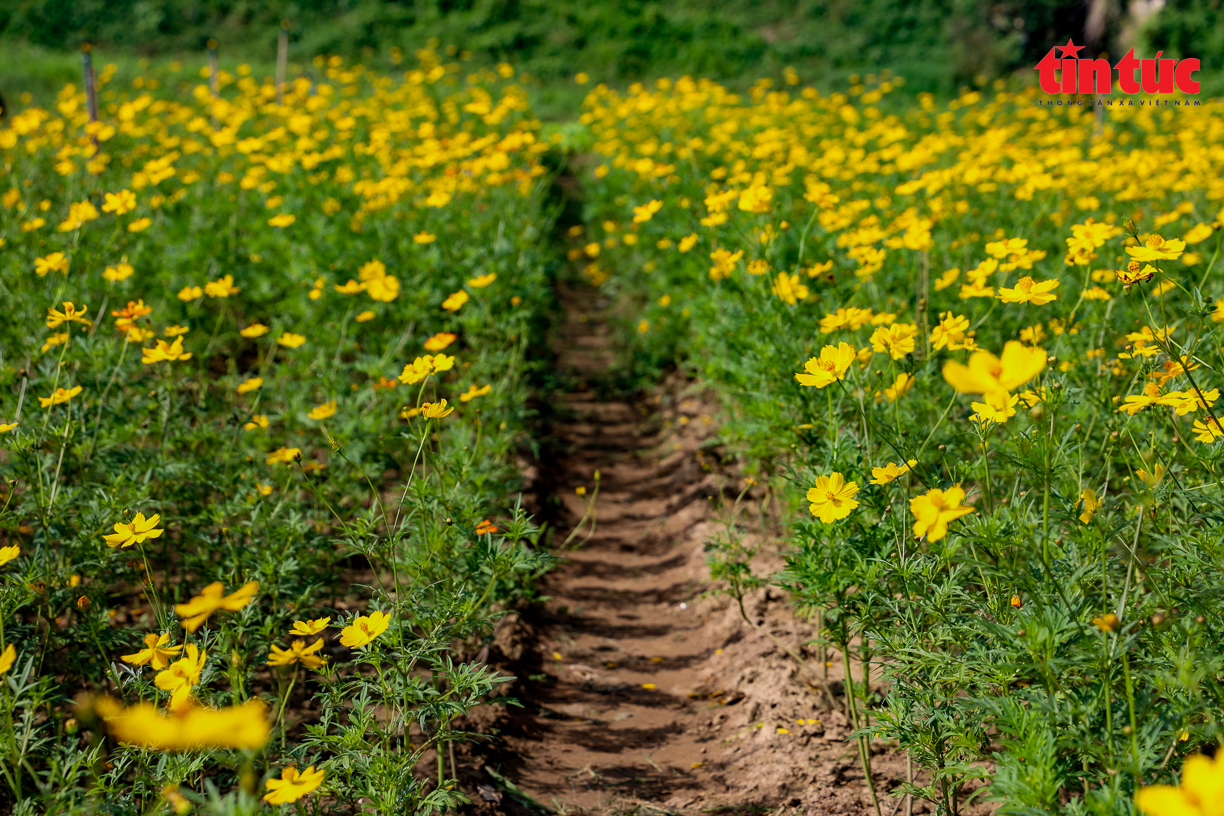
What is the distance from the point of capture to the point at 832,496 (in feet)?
6.41

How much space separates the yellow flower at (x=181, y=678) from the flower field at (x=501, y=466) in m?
0.01

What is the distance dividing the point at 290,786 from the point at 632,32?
20.4 meters

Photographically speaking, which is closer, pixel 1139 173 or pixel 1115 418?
pixel 1115 418

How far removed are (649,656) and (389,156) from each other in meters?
4.17

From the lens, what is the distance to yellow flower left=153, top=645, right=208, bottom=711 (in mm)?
1453

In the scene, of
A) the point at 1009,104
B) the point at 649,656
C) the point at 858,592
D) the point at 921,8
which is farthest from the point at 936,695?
the point at 921,8

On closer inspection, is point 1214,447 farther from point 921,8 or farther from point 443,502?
point 921,8

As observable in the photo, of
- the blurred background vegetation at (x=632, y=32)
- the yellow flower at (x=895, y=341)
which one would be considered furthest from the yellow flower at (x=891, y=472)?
the blurred background vegetation at (x=632, y=32)

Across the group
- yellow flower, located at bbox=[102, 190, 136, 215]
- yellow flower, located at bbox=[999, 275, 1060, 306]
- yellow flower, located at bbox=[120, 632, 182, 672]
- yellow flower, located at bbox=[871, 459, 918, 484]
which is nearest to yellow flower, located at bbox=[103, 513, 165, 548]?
yellow flower, located at bbox=[120, 632, 182, 672]

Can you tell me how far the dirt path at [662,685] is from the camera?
2.43m

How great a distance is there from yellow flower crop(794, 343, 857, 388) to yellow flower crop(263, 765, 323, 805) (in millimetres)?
1258

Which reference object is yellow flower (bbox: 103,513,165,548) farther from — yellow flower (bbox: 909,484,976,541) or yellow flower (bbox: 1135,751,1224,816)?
yellow flower (bbox: 1135,751,1224,816)

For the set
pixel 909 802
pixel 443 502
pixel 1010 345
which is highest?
pixel 1010 345

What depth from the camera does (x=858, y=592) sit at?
6.84ft
